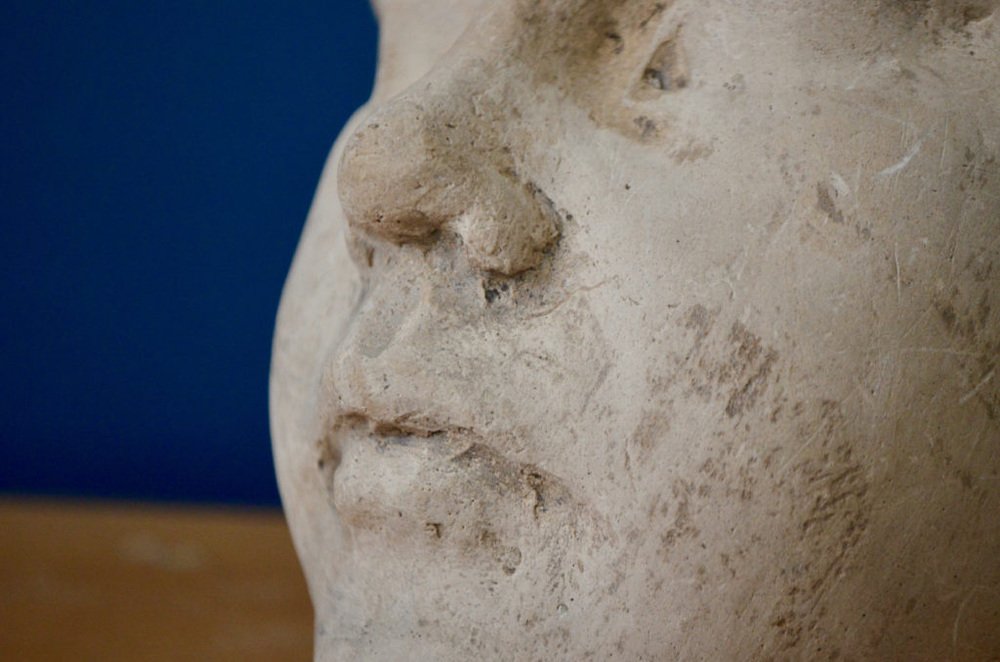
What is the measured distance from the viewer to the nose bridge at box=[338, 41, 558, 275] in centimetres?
100

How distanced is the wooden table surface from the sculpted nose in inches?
41.2

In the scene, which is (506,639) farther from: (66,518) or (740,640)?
(66,518)

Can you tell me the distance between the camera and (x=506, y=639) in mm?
1026

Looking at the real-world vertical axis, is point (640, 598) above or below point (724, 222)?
below

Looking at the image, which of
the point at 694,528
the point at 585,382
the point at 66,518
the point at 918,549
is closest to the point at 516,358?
the point at 585,382

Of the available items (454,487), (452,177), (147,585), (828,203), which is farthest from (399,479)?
(147,585)

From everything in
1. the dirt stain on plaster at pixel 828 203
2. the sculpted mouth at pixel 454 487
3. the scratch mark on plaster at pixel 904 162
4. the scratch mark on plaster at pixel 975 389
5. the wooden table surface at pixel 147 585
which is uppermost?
the scratch mark on plaster at pixel 904 162

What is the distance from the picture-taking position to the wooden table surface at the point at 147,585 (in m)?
1.95

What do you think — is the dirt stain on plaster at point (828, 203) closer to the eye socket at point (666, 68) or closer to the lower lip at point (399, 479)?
the eye socket at point (666, 68)

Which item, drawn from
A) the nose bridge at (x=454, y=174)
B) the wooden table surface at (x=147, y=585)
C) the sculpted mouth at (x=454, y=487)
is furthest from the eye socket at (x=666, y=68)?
the wooden table surface at (x=147, y=585)

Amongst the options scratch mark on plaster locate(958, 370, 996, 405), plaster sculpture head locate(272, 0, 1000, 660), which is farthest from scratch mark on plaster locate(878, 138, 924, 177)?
scratch mark on plaster locate(958, 370, 996, 405)

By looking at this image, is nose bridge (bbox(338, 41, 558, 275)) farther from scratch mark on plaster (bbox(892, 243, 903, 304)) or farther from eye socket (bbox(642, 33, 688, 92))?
scratch mark on plaster (bbox(892, 243, 903, 304))

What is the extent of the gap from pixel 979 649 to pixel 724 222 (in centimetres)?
37

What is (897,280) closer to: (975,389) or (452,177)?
(975,389)
